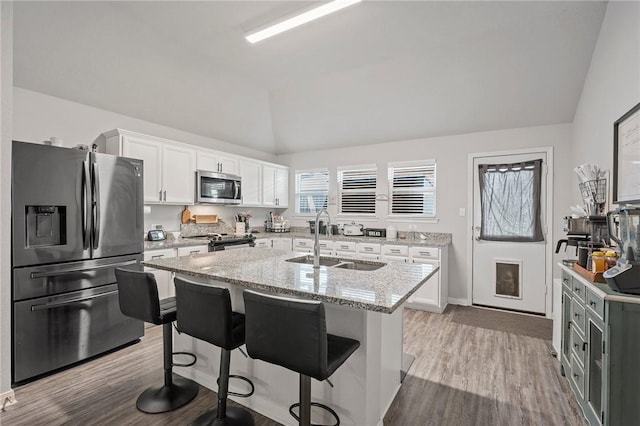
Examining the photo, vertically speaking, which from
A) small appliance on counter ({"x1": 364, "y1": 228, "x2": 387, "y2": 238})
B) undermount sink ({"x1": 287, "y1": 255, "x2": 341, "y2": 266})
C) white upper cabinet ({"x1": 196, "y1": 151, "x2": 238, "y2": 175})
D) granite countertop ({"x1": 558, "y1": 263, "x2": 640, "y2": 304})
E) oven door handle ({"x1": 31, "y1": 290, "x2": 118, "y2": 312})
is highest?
white upper cabinet ({"x1": 196, "y1": 151, "x2": 238, "y2": 175})

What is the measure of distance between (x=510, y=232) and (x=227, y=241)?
388 centimetres

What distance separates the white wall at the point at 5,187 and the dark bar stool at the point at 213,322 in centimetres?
144

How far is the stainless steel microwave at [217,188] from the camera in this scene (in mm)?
4285

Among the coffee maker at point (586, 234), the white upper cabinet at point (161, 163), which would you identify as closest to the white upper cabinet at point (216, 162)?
the white upper cabinet at point (161, 163)

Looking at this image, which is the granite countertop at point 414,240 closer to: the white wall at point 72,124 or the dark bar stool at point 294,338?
the white wall at point 72,124

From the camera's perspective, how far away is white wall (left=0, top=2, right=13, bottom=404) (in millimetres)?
2080

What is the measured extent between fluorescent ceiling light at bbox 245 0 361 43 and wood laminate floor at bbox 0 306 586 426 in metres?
3.05

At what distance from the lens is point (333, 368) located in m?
1.38

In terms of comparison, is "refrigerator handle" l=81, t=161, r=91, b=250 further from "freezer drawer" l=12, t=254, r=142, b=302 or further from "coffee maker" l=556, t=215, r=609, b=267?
"coffee maker" l=556, t=215, r=609, b=267

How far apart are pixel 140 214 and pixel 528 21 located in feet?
14.1

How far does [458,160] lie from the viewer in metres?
4.55

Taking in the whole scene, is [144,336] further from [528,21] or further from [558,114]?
[558,114]

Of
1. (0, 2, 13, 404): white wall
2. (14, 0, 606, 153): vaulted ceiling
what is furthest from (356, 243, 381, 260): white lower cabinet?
(0, 2, 13, 404): white wall

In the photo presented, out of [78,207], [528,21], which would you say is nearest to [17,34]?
[78,207]
